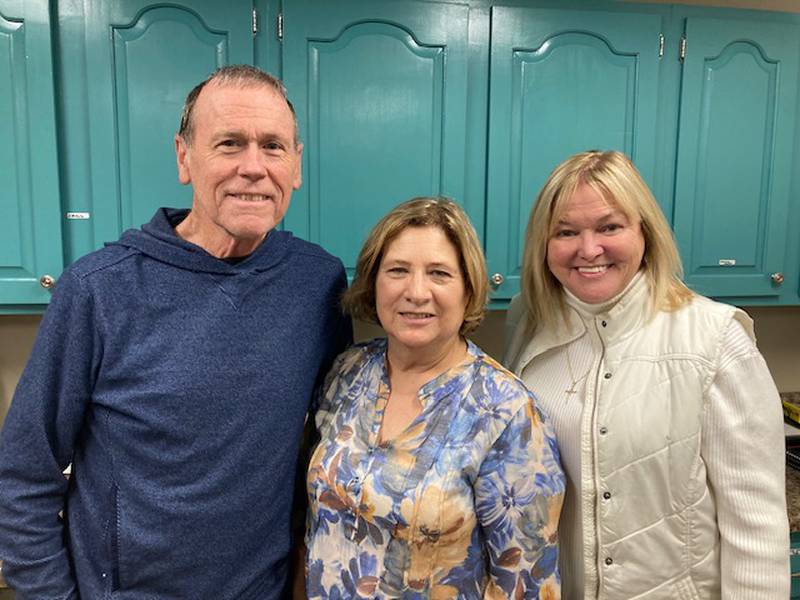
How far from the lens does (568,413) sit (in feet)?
3.59

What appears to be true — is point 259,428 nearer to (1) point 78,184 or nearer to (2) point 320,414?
(2) point 320,414

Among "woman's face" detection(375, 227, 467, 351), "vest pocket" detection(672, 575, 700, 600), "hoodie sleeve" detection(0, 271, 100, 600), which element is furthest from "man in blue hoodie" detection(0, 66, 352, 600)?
"vest pocket" detection(672, 575, 700, 600)

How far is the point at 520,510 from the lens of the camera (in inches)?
38.8

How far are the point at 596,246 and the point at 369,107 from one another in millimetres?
775

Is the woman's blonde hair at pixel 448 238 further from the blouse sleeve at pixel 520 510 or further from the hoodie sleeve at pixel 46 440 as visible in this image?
the hoodie sleeve at pixel 46 440

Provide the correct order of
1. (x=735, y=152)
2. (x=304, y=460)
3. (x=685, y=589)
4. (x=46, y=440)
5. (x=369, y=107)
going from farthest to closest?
(x=735, y=152), (x=369, y=107), (x=304, y=460), (x=685, y=589), (x=46, y=440)

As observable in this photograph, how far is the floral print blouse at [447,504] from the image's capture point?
38.6 inches

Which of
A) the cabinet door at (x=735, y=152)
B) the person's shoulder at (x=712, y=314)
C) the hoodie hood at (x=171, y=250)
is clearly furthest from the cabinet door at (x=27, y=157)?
the cabinet door at (x=735, y=152)

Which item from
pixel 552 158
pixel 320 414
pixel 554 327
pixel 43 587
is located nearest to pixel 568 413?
pixel 554 327

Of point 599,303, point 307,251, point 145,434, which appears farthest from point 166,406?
point 599,303

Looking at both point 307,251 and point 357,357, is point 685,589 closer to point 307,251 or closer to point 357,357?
point 357,357

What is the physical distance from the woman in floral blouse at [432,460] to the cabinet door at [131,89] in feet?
2.34

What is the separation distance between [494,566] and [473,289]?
48 centimetres

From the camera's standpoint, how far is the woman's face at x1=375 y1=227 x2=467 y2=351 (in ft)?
3.42
